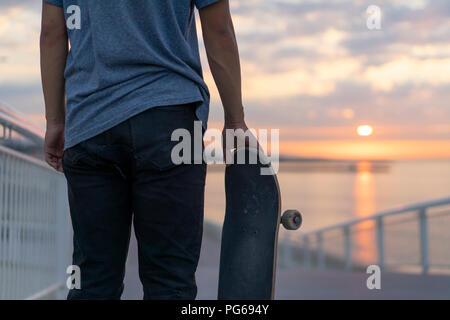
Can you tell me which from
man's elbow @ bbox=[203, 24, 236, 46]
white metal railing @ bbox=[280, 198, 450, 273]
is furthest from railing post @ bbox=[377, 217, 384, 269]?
man's elbow @ bbox=[203, 24, 236, 46]

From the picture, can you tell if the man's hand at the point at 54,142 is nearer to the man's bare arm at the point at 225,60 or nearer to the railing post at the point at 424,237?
the man's bare arm at the point at 225,60

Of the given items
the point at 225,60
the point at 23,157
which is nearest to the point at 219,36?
the point at 225,60

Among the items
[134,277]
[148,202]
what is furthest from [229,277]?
[134,277]

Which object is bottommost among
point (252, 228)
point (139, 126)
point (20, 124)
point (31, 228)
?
point (252, 228)

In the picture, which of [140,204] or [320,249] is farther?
[320,249]

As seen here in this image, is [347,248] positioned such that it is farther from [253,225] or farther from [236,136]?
[236,136]

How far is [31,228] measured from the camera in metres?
3.87

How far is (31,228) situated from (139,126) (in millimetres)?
2478

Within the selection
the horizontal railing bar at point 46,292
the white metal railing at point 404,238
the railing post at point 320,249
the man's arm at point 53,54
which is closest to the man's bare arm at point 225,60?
the man's arm at point 53,54

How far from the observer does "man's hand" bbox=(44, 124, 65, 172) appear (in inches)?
79.2

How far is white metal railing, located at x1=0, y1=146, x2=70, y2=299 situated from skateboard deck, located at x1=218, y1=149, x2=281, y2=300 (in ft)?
5.85

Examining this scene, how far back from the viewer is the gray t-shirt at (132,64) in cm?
171
